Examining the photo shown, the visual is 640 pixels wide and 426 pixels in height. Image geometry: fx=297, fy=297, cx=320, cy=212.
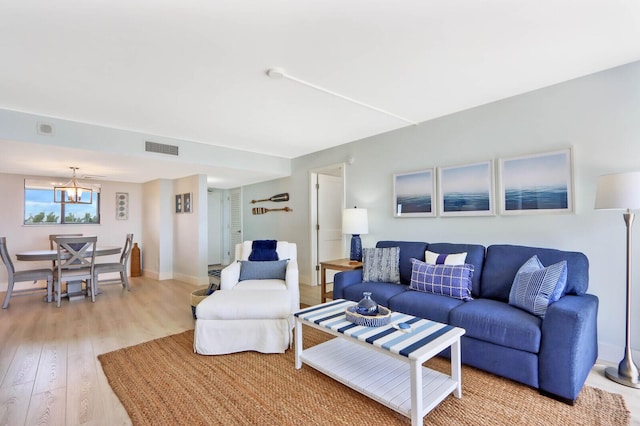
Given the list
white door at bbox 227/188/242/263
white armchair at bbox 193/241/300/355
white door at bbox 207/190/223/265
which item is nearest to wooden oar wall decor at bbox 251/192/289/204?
white door at bbox 227/188/242/263

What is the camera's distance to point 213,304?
2.54m

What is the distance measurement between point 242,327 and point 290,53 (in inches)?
86.2

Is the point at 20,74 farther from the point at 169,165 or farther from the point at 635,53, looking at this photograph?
the point at 635,53

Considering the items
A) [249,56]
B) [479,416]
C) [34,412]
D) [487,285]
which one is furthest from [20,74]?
[487,285]

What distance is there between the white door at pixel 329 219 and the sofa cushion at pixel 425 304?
2443 millimetres

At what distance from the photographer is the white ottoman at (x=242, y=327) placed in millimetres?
2502

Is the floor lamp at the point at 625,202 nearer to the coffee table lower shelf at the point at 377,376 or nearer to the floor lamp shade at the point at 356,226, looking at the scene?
the coffee table lower shelf at the point at 377,376

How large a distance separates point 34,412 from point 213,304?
118 cm

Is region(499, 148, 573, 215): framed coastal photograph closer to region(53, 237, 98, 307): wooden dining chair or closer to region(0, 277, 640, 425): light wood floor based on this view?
region(0, 277, 640, 425): light wood floor

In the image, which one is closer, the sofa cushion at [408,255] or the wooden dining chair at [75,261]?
the sofa cushion at [408,255]

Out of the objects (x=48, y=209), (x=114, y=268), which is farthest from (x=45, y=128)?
(x=48, y=209)

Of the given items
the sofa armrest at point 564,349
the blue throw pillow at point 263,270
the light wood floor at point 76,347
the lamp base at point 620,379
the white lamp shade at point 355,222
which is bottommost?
the light wood floor at point 76,347

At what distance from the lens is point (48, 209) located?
547 cm

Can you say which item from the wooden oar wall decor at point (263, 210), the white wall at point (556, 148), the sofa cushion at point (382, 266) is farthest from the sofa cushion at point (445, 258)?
the wooden oar wall decor at point (263, 210)
